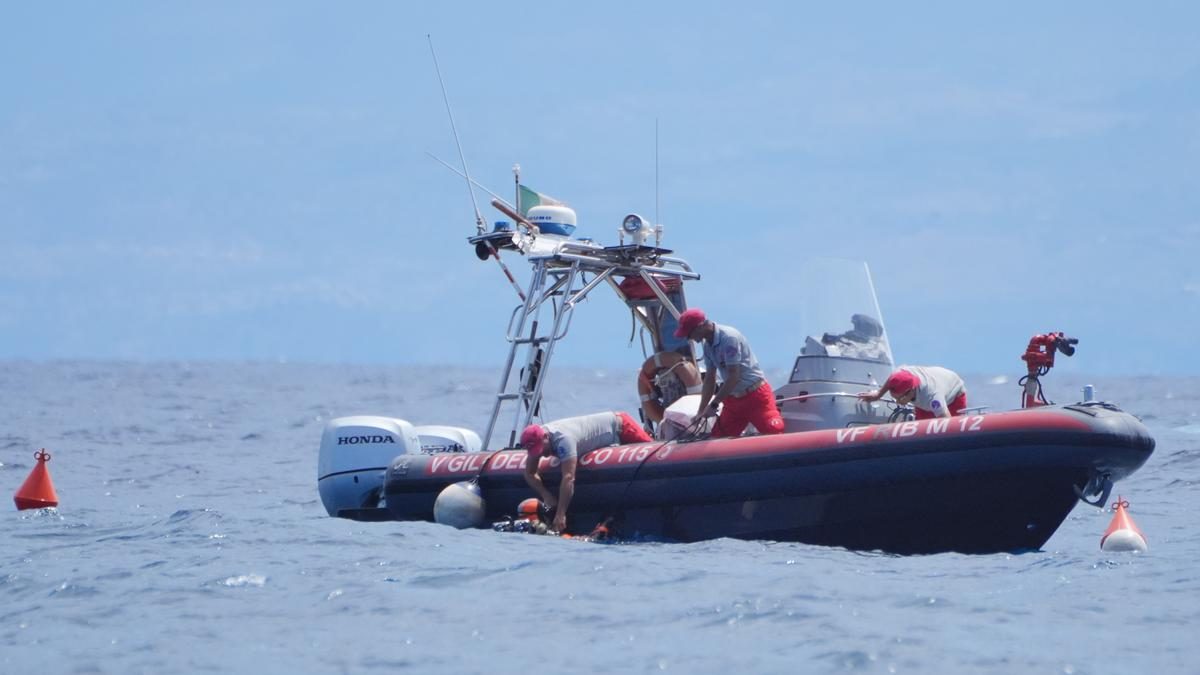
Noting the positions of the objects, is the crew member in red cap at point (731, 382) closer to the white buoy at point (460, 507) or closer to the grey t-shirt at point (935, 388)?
the grey t-shirt at point (935, 388)

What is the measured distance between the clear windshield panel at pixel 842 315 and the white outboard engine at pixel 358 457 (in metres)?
2.96

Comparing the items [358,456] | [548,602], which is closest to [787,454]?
[548,602]

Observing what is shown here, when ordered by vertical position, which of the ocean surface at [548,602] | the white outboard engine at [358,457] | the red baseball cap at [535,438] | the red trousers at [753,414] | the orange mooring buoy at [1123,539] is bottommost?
the ocean surface at [548,602]

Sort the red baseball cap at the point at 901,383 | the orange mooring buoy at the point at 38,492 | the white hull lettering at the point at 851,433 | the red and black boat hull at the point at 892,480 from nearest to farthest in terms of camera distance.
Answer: the red and black boat hull at the point at 892,480, the white hull lettering at the point at 851,433, the red baseball cap at the point at 901,383, the orange mooring buoy at the point at 38,492

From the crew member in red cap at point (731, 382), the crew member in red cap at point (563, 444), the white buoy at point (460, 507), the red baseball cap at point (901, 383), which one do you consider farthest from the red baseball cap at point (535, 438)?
the red baseball cap at point (901, 383)

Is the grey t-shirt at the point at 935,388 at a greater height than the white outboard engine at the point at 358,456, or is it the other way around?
the grey t-shirt at the point at 935,388

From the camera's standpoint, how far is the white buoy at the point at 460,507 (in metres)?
9.88

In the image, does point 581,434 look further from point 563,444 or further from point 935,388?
point 935,388

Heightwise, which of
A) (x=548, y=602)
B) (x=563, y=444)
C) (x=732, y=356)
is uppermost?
(x=732, y=356)

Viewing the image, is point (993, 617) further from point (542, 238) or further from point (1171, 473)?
point (1171, 473)

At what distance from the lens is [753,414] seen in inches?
376

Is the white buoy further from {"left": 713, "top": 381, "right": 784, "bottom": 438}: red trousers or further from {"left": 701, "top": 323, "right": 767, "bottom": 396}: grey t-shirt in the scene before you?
{"left": 701, "top": 323, "right": 767, "bottom": 396}: grey t-shirt

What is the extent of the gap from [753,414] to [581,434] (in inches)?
43.4

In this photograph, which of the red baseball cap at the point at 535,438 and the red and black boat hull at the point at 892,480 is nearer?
the red and black boat hull at the point at 892,480
